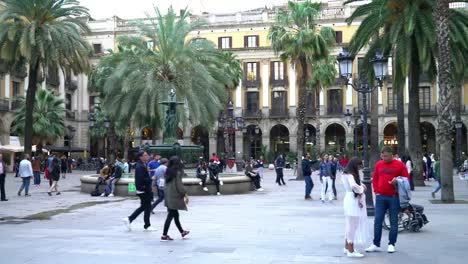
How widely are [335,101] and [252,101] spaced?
9.02 metres

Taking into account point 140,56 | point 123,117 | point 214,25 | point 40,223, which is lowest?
point 40,223

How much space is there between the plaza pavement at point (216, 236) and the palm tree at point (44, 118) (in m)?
31.4

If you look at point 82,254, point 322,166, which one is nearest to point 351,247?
point 82,254

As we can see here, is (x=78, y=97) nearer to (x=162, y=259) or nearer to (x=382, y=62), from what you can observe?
(x=382, y=62)

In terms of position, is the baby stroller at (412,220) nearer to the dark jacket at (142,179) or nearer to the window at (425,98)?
the dark jacket at (142,179)

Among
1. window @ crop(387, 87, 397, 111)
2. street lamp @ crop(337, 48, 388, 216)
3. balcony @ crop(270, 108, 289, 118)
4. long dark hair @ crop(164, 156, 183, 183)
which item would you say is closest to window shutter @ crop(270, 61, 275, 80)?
balcony @ crop(270, 108, 289, 118)

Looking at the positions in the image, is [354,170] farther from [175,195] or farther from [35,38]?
[35,38]

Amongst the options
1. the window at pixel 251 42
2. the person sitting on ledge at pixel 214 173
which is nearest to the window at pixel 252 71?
the window at pixel 251 42

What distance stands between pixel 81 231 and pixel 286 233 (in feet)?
13.7

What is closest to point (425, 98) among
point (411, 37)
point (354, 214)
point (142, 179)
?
point (411, 37)

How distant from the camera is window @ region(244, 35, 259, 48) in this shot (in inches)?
2362

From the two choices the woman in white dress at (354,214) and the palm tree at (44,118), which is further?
the palm tree at (44,118)

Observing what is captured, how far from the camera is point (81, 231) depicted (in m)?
11.5

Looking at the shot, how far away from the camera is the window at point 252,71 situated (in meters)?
61.0
